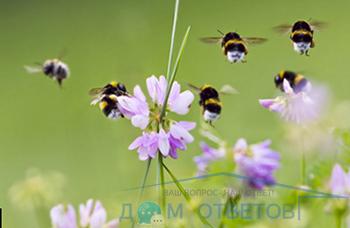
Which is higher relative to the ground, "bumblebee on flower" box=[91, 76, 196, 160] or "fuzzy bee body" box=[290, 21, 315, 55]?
"fuzzy bee body" box=[290, 21, 315, 55]

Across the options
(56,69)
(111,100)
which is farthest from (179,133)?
(56,69)

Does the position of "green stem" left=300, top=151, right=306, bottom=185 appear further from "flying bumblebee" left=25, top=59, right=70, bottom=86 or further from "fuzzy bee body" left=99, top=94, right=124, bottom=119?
"flying bumblebee" left=25, top=59, right=70, bottom=86

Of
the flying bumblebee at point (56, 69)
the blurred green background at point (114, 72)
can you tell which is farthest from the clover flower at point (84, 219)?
the flying bumblebee at point (56, 69)

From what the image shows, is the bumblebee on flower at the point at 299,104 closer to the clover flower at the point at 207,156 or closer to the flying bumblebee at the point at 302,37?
the clover flower at the point at 207,156

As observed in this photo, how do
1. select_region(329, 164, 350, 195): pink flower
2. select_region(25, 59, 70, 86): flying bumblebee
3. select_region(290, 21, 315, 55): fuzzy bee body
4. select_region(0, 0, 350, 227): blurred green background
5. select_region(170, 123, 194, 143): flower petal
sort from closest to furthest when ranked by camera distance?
select_region(329, 164, 350, 195): pink flower, select_region(170, 123, 194, 143): flower petal, select_region(290, 21, 315, 55): fuzzy bee body, select_region(25, 59, 70, 86): flying bumblebee, select_region(0, 0, 350, 227): blurred green background

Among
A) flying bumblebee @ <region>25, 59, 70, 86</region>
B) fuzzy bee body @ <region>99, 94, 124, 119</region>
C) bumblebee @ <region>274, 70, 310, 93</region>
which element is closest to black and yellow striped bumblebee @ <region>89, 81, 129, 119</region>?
fuzzy bee body @ <region>99, 94, 124, 119</region>

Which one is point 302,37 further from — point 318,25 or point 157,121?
point 157,121

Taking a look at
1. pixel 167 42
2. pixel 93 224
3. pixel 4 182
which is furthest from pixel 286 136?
pixel 167 42
